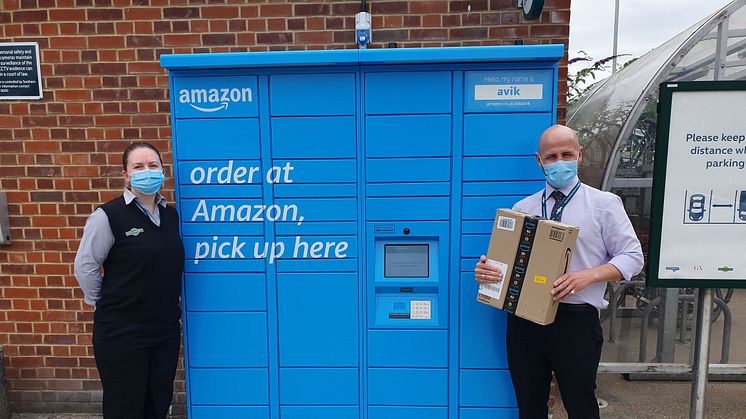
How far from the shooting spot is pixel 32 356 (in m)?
3.42

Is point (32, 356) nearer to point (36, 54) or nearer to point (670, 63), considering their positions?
point (36, 54)

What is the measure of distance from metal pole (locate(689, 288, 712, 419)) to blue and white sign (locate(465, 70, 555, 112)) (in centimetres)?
130

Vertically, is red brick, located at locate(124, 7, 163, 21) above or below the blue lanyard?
above

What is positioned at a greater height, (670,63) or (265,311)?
(670,63)

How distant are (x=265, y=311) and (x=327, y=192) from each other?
69cm

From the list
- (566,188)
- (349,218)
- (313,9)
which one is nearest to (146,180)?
(349,218)

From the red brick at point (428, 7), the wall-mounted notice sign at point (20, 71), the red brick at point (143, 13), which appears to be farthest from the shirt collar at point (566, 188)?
the wall-mounted notice sign at point (20, 71)

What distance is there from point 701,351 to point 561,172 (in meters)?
1.30

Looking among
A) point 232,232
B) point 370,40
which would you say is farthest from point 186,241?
point 370,40

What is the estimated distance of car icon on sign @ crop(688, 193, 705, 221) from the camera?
7.59 feet

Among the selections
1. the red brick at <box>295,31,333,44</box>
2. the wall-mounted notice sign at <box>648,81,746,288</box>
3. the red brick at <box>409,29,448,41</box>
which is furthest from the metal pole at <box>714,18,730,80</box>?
the red brick at <box>295,31,333,44</box>

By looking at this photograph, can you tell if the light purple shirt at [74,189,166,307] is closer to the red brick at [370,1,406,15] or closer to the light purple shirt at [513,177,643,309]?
the red brick at [370,1,406,15]

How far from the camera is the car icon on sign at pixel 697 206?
231 centimetres

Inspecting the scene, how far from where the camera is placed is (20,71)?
10.3 feet
